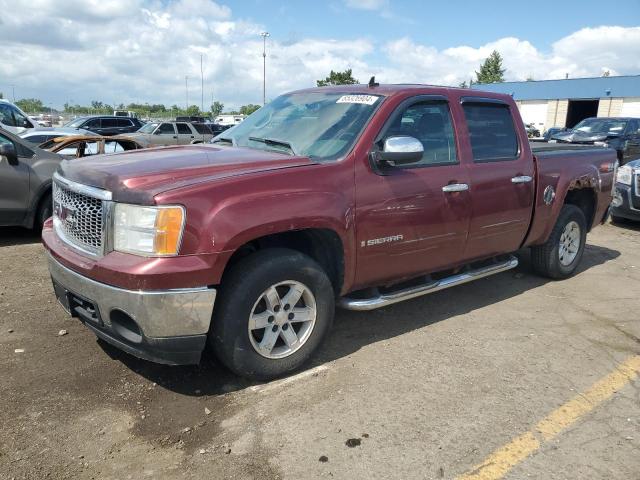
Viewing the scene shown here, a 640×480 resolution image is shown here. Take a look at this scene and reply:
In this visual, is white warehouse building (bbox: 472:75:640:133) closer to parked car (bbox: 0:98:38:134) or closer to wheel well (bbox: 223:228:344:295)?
parked car (bbox: 0:98:38:134)

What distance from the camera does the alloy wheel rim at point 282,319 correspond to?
3.35 metres

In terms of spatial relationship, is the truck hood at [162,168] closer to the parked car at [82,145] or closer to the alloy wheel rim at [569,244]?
the alloy wheel rim at [569,244]

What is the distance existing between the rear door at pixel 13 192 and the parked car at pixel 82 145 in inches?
55.0

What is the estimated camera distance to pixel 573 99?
1795 inches

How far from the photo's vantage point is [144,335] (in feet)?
9.86

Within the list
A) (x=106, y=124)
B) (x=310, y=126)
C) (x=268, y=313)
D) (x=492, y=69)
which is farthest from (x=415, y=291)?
(x=492, y=69)

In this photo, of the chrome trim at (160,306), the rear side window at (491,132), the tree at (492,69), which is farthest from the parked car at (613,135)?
the tree at (492,69)

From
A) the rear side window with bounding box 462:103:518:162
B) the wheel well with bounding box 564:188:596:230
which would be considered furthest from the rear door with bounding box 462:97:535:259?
the wheel well with bounding box 564:188:596:230

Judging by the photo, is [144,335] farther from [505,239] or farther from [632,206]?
[632,206]

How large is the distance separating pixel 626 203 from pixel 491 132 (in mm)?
5636

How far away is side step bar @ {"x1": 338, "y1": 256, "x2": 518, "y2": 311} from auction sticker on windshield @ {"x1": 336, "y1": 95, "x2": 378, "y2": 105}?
4.68 ft

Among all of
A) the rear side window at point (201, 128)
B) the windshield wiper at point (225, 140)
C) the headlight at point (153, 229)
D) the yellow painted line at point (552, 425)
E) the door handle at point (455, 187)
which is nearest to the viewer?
the yellow painted line at point (552, 425)

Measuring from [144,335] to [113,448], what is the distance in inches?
23.2

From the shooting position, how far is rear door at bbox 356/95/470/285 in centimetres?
373
